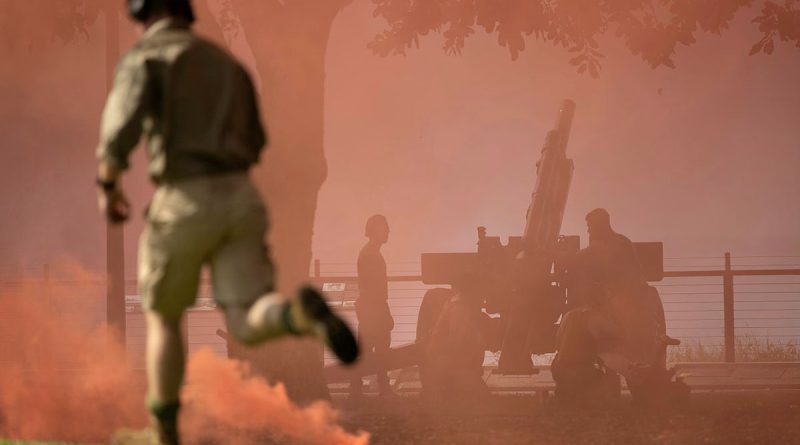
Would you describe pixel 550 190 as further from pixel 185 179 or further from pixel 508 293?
pixel 185 179

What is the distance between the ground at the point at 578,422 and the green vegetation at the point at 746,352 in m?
5.42

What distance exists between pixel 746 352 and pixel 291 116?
9689 millimetres

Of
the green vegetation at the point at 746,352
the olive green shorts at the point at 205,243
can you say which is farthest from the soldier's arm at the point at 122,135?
the green vegetation at the point at 746,352

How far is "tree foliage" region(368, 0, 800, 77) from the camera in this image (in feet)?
39.9

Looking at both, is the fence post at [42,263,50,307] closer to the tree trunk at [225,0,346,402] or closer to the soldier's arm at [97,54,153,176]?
the tree trunk at [225,0,346,402]

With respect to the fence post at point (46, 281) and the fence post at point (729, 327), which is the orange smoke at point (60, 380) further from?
the fence post at point (729, 327)

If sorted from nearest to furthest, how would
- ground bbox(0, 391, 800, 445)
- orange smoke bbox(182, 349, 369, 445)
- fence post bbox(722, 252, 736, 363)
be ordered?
orange smoke bbox(182, 349, 369, 445) < ground bbox(0, 391, 800, 445) < fence post bbox(722, 252, 736, 363)

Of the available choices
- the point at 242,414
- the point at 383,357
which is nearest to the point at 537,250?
the point at 383,357

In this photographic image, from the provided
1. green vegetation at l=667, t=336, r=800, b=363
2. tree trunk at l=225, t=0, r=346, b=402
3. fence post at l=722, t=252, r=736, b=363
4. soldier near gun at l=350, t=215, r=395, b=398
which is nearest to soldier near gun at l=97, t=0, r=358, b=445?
tree trunk at l=225, t=0, r=346, b=402

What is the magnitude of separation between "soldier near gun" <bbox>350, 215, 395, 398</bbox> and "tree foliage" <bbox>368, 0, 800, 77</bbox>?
89.7 inches

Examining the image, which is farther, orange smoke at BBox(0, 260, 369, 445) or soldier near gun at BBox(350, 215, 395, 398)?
soldier near gun at BBox(350, 215, 395, 398)

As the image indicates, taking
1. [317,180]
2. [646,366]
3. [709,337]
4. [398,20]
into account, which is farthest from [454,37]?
[709,337]

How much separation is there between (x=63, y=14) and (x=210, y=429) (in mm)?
4601

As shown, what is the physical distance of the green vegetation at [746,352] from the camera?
18.5 metres
